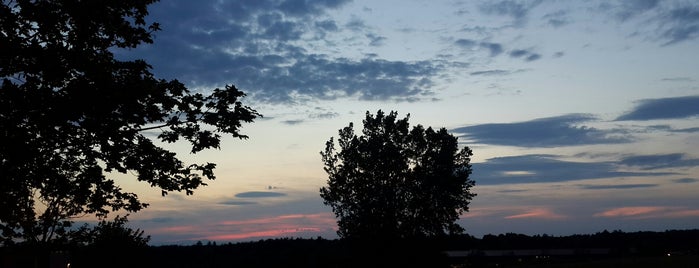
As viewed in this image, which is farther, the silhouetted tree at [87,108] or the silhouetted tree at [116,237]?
the silhouetted tree at [116,237]

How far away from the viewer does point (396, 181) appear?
197 feet

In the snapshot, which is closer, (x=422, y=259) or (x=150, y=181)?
(x=150, y=181)

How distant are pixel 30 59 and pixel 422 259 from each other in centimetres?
4718

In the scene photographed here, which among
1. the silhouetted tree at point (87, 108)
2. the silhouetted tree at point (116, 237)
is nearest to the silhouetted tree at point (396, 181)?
the silhouetted tree at point (116, 237)

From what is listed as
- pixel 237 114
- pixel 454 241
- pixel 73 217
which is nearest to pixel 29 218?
pixel 73 217

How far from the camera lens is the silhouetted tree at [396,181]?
192 feet

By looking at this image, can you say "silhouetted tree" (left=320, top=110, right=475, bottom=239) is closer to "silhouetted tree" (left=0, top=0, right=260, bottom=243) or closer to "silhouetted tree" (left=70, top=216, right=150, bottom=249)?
"silhouetted tree" (left=70, top=216, right=150, bottom=249)

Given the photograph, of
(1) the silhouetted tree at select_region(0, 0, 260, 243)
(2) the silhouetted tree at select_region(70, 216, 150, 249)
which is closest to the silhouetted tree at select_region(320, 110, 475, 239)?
(2) the silhouetted tree at select_region(70, 216, 150, 249)

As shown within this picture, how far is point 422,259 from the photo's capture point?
57.6 meters

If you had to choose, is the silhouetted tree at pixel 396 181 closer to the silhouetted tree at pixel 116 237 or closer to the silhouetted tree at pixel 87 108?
the silhouetted tree at pixel 116 237

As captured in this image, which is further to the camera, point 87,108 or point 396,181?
point 396,181

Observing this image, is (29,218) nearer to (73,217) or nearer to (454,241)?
(73,217)

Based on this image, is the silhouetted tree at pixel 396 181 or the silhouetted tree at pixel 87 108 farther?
the silhouetted tree at pixel 396 181

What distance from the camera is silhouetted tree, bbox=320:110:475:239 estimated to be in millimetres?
58625
